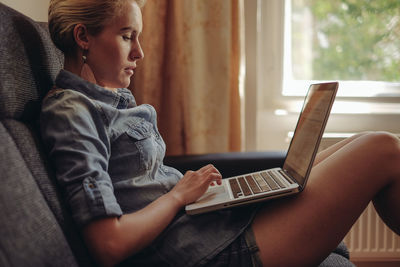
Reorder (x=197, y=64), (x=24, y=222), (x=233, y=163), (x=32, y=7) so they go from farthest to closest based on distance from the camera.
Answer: (x=197, y=64) → (x=32, y=7) → (x=233, y=163) → (x=24, y=222)

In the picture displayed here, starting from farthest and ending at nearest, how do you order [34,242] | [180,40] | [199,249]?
1. [180,40]
2. [199,249]
3. [34,242]

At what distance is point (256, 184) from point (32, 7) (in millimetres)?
1089

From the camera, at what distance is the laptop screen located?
0.88m

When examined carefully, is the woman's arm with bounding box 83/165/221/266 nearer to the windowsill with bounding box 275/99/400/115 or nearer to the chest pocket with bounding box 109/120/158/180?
the chest pocket with bounding box 109/120/158/180

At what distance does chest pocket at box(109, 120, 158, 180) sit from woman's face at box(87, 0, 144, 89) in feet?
0.44

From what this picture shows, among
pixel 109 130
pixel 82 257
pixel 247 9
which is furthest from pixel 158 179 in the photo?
pixel 247 9

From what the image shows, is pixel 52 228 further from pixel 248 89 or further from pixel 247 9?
pixel 247 9

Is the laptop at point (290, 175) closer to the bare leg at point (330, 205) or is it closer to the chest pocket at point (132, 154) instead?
the bare leg at point (330, 205)

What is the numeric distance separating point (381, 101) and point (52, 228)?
1757mm

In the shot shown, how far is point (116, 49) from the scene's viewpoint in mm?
919

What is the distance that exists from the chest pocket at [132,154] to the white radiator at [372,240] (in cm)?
118

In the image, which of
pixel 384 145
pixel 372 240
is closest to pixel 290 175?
pixel 384 145

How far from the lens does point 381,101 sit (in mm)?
1916

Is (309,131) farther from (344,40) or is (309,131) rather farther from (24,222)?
(344,40)
